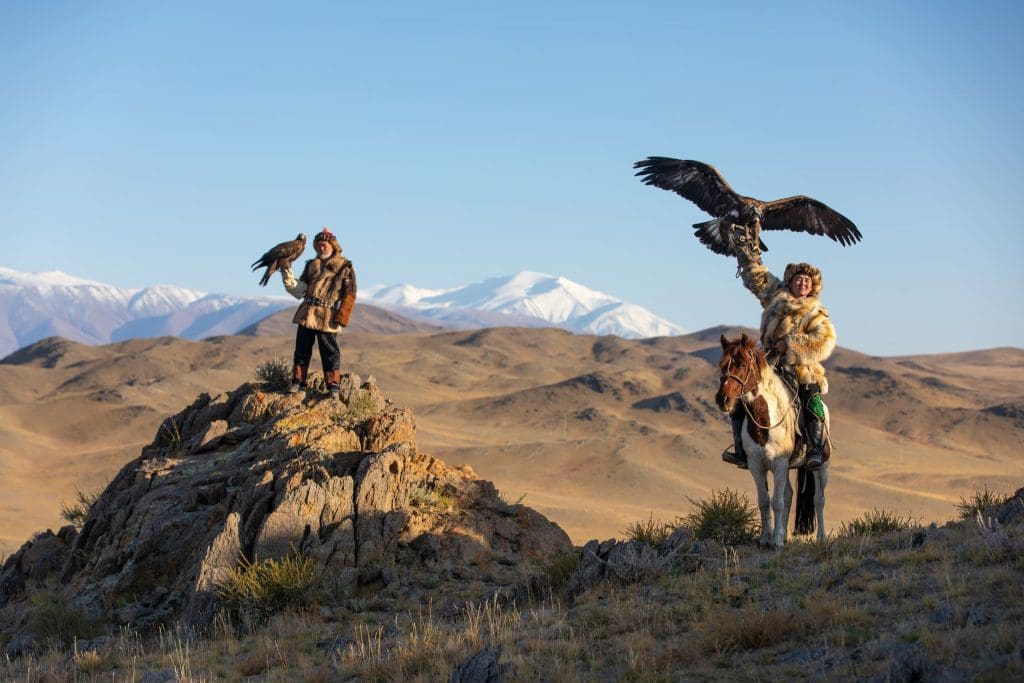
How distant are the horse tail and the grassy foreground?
0.51 meters

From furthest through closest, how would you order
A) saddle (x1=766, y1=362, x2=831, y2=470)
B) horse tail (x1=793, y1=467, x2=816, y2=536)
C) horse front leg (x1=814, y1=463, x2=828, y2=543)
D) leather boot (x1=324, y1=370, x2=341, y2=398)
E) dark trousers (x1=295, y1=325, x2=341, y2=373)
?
dark trousers (x1=295, y1=325, x2=341, y2=373)
leather boot (x1=324, y1=370, x2=341, y2=398)
horse tail (x1=793, y1=467, x2=816, y2=536)
horse front leg (x1=814, y1=463, x2=828, y2=543)
saddle (x1=766, y1=362, x2=831, y2=470)

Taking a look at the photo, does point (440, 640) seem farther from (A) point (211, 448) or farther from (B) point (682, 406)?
(B) point (682, 406)


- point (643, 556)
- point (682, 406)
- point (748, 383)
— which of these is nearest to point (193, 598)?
point (643, 556)

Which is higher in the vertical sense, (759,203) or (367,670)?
(759,203)

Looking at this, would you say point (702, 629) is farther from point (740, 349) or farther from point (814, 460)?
point (814, 460)

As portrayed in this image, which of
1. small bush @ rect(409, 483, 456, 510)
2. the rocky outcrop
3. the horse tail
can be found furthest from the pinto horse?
small bush @ rect(409, 483, 456, 510)

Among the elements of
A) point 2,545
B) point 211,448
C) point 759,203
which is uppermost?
point 759,203

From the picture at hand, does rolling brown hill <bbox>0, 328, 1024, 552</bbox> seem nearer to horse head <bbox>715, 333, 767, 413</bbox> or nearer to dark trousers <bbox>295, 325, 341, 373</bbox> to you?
dark trousers <bbox>295, 325, 341, 373</bbox>

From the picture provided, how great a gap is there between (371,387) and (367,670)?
720 cm

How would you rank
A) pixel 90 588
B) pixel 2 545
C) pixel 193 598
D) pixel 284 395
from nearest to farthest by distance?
pixel 193 598 < pixel 90 588 < pixel 284 395 < pixel 2 545

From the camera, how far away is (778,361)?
36.2ft

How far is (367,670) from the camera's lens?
27.1 ft

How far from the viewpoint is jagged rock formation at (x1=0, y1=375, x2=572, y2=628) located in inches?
438

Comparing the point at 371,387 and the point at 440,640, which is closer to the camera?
the point at 440,640
